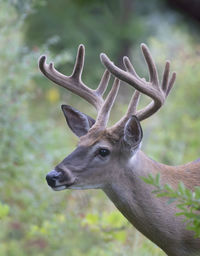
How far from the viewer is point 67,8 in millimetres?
20047

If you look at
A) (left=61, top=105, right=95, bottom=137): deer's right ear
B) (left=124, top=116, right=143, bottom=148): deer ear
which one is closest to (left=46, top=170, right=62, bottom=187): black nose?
(left=124, top=116, right=143, bottom=148): deer ear

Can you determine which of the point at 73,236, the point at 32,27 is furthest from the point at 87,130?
the point at 32,27

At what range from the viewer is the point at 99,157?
4.10 metres

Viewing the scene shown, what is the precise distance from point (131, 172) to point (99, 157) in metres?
0.24

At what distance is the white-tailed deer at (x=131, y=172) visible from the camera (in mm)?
3893

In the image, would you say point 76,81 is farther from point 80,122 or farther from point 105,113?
point 105,113

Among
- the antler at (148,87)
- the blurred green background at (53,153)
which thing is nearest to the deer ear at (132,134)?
the antler at (148,87)

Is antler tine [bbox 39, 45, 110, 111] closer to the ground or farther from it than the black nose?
farther from it

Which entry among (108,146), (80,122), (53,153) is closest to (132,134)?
(108,146)

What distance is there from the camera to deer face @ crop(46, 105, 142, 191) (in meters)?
3.98

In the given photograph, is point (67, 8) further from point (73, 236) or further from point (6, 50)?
point (73, 236)

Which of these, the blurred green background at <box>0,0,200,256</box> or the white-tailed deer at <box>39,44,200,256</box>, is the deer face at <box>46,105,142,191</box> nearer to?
the white-tailed deer at <box>39,44,200,256</box>

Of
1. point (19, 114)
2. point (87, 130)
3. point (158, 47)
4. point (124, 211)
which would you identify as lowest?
point (124, 211)

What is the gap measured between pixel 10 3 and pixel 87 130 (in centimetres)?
289
